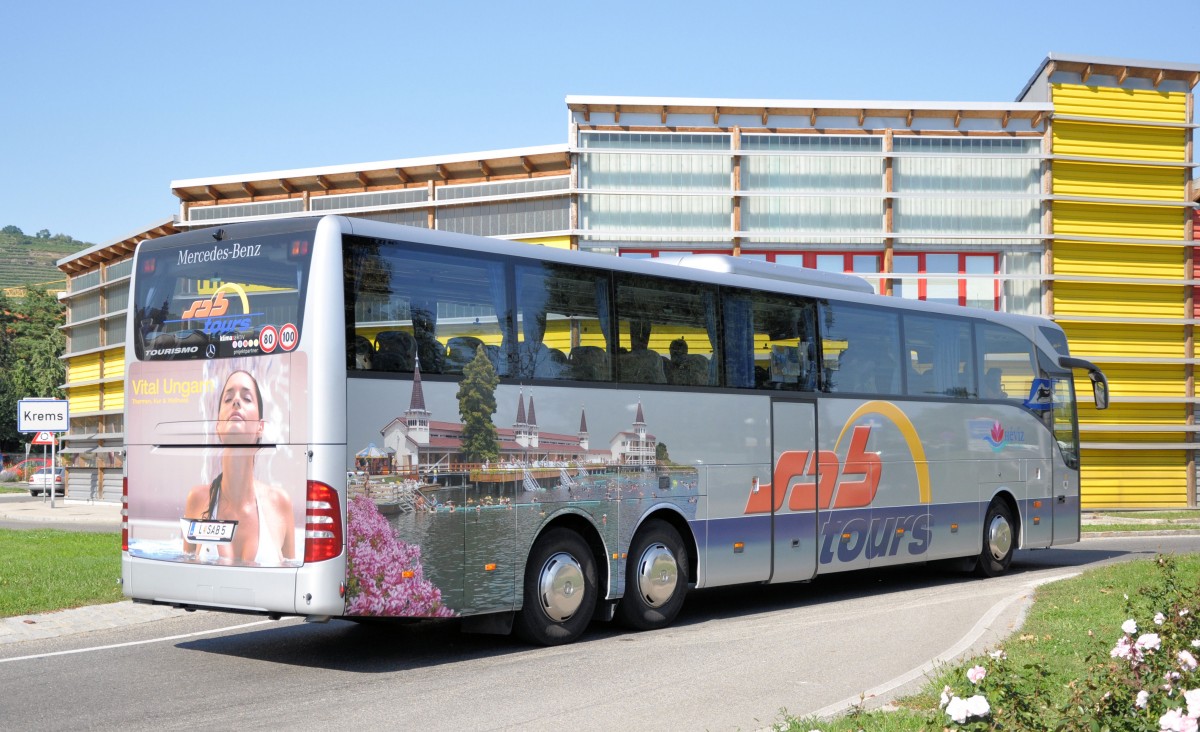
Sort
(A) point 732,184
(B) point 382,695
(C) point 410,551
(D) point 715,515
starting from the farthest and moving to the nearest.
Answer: (A) point 732,184 < (D) point 715,515 < (C) point 410,551 < (B) point 382,695

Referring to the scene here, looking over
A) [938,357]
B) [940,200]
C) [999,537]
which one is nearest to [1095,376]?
[999,537]

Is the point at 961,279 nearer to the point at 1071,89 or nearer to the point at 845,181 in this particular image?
the point at 845,181

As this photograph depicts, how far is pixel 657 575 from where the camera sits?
13.0 metres

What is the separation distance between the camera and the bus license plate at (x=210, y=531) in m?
10.3

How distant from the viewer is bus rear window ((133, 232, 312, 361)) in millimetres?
10125

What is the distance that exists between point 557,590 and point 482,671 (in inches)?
61.4

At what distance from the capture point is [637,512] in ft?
41.9

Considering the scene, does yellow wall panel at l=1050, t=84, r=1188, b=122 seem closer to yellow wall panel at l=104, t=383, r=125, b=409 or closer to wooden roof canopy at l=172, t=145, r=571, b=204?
wooden roof canopy at l=172, t=145, r=571, b=204

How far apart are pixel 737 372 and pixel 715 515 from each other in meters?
1.53

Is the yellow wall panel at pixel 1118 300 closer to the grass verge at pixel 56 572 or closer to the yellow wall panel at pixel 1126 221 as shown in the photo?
the yellow wall panel at pixel 1126 221

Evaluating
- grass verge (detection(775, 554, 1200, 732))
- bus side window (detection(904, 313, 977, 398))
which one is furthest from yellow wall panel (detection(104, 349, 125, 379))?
grass verge (detection(775, 554, 1200, 732))

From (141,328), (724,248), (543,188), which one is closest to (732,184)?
(724,248)

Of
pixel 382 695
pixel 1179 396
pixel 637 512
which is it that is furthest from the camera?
pixel 1179 396

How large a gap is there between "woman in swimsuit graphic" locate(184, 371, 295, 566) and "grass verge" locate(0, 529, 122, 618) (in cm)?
439
